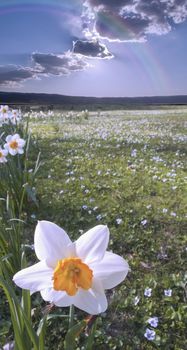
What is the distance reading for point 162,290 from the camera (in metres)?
2.79

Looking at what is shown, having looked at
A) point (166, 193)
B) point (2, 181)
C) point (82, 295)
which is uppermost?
point (82, 295)

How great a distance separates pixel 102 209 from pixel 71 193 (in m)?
0.79

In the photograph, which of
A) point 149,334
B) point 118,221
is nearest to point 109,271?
point 149,334

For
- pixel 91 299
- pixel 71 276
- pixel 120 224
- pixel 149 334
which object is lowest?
pixel 149 334

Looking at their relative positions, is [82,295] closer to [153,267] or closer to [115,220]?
[153,267]

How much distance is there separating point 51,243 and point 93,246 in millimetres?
129

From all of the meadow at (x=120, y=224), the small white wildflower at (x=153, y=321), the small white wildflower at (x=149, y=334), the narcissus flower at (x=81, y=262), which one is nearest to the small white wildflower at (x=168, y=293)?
the meadow at (x=120, y=224)

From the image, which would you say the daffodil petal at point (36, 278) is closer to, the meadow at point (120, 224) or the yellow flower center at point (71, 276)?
the yellow flower center at point (71, 276)

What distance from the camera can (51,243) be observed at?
3.25ft

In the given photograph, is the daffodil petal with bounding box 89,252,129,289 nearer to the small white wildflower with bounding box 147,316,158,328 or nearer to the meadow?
the meadow

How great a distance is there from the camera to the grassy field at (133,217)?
2.46 m

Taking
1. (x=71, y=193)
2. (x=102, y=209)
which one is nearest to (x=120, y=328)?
(x=102, y=209)

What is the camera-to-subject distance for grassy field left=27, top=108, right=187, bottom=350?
2459 mm

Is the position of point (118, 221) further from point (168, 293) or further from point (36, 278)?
point (36, 278)
